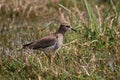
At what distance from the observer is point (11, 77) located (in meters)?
6.68

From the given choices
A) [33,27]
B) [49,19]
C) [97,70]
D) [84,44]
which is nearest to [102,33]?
[84,44]

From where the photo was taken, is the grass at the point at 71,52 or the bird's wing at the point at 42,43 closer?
the grass at the point at 71,52

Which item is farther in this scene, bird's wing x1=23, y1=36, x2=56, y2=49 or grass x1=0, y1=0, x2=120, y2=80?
bird's wing x1=23, y1=36, x2=56, y2=49

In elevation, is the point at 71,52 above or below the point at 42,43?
below

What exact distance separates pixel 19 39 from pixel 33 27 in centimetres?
69

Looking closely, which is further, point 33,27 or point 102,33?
point 33,27

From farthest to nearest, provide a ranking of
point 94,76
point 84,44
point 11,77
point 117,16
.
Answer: point 117,16 < point 84,44 < point 11,77 < point 94,76

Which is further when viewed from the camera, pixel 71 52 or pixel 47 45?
pixel 47 45

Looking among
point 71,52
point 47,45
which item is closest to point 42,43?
point 47,45

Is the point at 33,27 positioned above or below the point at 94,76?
below

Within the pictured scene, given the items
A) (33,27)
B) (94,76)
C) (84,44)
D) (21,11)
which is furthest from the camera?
(21,11)

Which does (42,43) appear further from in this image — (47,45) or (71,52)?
(71,52)

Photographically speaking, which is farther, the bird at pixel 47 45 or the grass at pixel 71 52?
the bird at pixel 47 45

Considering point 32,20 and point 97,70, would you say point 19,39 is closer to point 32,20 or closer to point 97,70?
point 32,20
